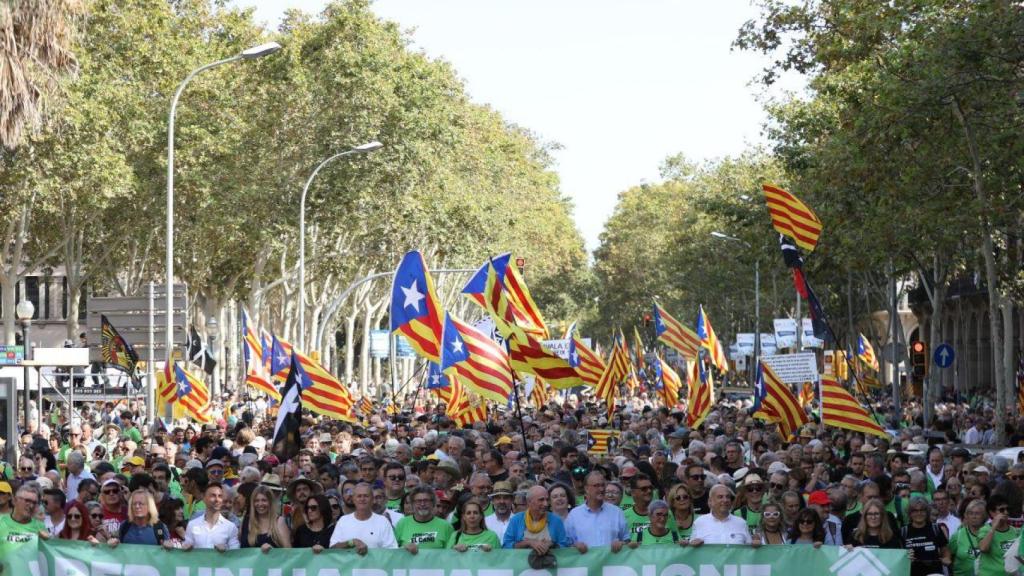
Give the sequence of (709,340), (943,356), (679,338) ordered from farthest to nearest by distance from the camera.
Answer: (709,340), (679,338), (943,356)

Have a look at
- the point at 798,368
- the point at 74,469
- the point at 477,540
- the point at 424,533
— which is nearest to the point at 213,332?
the point at 798,368

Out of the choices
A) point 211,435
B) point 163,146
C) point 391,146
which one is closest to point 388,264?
point 391,146

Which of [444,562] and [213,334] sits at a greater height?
[213,334]

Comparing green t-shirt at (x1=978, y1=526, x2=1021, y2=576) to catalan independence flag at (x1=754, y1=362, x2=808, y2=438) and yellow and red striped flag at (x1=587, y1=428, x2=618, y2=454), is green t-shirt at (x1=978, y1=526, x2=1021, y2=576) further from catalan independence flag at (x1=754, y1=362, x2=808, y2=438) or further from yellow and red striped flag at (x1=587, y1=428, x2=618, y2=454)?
yellow and red striped flag at (x1=587, y1=428, x2=618, y2=454)

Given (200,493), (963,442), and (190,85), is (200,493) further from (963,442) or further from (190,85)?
(190,85)

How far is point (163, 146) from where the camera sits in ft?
137

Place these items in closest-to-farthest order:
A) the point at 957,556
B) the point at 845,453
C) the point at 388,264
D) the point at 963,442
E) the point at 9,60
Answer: the point at 957,556 → the point at 9,60 → the point at 845,453 → the point at 963,442 → the point at 388,264

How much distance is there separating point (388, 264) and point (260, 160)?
12.9m

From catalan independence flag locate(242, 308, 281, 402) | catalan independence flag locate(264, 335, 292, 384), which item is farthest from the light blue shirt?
catalan independence flag locate(264, 335, 292, 384)

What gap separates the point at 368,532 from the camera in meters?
10.5

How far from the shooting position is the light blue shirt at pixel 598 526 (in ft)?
36.1

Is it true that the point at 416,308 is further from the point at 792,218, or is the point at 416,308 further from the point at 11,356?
the point at 11,356

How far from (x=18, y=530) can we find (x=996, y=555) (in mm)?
5725

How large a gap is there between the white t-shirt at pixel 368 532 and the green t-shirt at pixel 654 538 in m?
1.45
